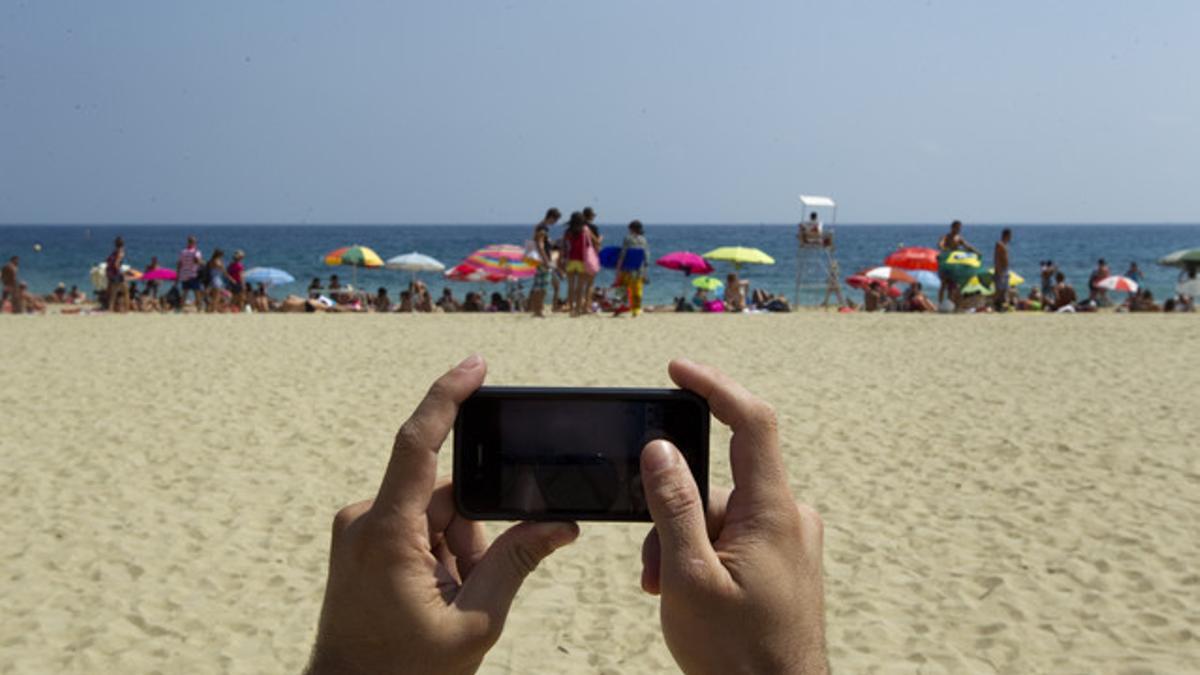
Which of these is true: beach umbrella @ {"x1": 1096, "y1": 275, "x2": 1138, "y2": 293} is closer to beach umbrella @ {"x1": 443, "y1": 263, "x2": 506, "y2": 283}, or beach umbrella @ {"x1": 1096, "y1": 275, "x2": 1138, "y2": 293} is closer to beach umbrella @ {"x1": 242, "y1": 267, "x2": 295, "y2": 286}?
beach umbrella @ {"x1": 443, "y1": 263, "x2": 506, "y2": 283}

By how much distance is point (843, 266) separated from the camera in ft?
213

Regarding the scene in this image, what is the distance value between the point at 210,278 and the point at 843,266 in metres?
50.4

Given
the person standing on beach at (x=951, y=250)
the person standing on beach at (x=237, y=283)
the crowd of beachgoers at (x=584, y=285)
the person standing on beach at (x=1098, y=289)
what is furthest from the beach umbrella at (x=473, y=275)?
the person standing on beach at (x=1098, y=289)

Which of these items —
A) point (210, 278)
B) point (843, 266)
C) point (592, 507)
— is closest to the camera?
point (592, 507)

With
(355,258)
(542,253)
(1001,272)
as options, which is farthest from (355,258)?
(1001,272)

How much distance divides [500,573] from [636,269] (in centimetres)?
1496

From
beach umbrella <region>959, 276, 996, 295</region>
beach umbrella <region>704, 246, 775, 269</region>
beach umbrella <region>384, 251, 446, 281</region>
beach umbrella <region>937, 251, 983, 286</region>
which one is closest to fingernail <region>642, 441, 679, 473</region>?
beach umbrella <region>937, 251, 983, 286</region>

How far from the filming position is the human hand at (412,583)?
50.7 inches

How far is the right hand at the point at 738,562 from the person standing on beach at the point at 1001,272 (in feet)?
60.2

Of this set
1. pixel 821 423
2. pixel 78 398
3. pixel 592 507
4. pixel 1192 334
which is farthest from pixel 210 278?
pixel 592 507

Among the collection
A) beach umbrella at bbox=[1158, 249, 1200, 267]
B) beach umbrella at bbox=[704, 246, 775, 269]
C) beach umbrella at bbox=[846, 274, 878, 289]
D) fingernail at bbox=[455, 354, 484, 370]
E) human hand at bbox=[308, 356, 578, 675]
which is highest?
fingernail at bbox=[455, 354, 484, 370]

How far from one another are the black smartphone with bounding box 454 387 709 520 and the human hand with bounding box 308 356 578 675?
0.34 feet

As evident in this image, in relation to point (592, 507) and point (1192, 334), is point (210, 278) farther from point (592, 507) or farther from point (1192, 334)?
point (592, 507)

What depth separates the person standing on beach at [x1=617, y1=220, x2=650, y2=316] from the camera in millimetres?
15891
